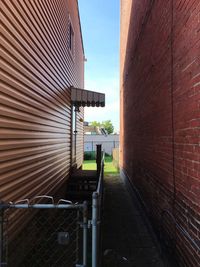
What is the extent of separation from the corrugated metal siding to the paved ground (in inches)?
58.3

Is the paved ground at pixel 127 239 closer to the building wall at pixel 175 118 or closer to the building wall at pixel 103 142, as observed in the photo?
the building wall at pixel 175 118

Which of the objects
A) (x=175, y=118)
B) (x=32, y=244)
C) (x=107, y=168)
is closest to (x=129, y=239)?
(x=32, y=244)

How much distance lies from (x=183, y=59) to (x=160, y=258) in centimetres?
299

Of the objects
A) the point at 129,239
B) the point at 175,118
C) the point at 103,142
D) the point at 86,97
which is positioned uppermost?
the point at 86,97

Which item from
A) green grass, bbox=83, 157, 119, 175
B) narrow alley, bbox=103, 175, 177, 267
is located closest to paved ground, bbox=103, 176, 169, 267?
narrow alley, bbox=103, 175, 177, 267

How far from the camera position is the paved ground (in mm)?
4492

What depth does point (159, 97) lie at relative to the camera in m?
5.01

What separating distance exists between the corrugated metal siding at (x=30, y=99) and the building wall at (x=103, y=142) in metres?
32.8

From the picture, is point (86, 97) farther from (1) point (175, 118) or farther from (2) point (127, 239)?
(1) point (175, 118)

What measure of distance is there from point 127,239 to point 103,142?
35113 millimetres

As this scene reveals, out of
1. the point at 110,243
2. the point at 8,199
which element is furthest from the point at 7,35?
the point at 110,243

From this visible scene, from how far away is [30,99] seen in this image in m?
4.37

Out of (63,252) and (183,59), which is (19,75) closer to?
(183,59)

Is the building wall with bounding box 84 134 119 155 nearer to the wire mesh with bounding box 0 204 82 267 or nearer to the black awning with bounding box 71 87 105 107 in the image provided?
the black awning with bounding box 71 87 105 107
